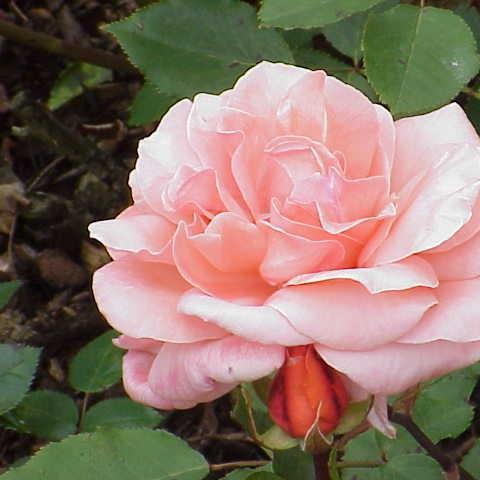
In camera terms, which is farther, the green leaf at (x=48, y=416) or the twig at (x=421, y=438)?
the green leaf at (x=48, y=416)

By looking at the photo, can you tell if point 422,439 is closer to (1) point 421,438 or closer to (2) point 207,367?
(1) point 421,438

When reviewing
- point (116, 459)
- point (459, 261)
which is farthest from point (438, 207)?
point (116, 459)

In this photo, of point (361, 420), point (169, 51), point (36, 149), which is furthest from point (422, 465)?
point (36, 149)

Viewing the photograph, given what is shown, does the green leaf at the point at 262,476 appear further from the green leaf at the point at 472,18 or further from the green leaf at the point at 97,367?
the green leaf at the point at 472,18

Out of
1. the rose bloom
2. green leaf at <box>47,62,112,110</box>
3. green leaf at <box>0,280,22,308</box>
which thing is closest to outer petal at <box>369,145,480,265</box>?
the rose bloom

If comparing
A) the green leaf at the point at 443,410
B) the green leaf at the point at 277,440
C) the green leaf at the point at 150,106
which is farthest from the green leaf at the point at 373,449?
the green leaf at the point at 150,106

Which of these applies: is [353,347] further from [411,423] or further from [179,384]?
[411,423]

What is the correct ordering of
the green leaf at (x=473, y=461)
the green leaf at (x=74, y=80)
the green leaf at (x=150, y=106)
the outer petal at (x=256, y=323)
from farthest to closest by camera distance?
the green leaf at (x=74, y=80) → the green leaf at (x=150, y=106) → the green leaf at (x=473, y=461) → the outer petal at (x=256, y=323)
